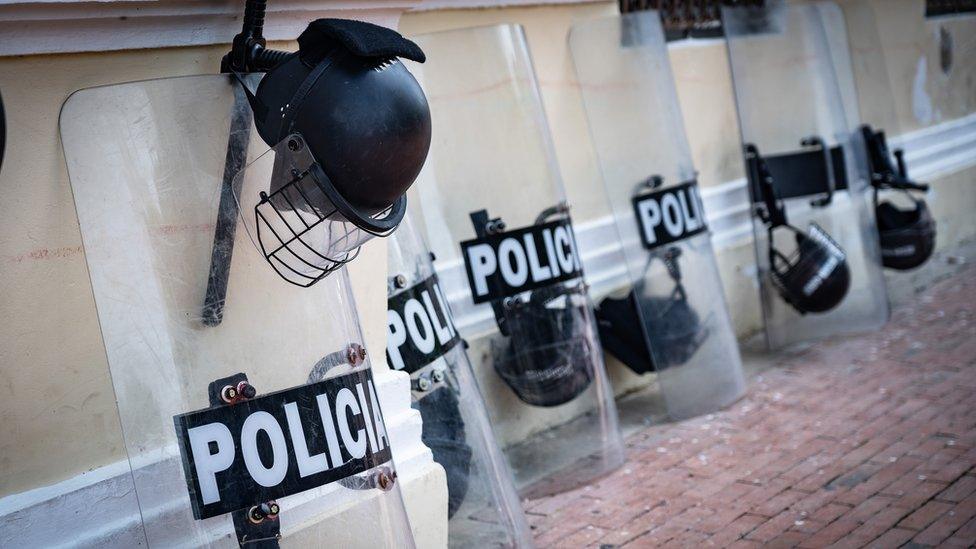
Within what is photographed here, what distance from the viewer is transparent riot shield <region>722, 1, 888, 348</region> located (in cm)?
574

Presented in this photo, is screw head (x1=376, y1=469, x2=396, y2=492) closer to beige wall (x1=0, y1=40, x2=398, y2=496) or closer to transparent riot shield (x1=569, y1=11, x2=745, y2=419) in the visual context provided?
beige wall (x1=0, y1=40, x2=398, y2=496)

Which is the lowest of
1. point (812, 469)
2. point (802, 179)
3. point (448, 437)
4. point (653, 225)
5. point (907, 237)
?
point (812, 469)

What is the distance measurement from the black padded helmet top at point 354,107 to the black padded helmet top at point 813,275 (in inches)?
148

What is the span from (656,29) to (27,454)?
3576 mm

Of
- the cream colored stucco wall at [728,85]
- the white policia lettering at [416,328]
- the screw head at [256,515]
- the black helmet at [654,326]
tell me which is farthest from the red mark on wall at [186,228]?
the black helmet at [654,326]

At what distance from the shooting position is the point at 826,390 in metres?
5.05

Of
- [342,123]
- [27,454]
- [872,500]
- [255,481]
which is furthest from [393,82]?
[872,500]

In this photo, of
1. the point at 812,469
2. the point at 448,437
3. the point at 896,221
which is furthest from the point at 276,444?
the point at 896,221

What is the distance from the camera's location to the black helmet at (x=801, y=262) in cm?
567

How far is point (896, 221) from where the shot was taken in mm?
6625

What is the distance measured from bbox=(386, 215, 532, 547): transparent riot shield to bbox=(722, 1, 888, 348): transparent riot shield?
2.82 meters

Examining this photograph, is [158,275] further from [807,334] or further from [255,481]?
[807,334]

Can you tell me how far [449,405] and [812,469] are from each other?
153 centimetres

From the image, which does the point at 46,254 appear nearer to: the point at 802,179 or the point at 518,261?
the point at 518,261
